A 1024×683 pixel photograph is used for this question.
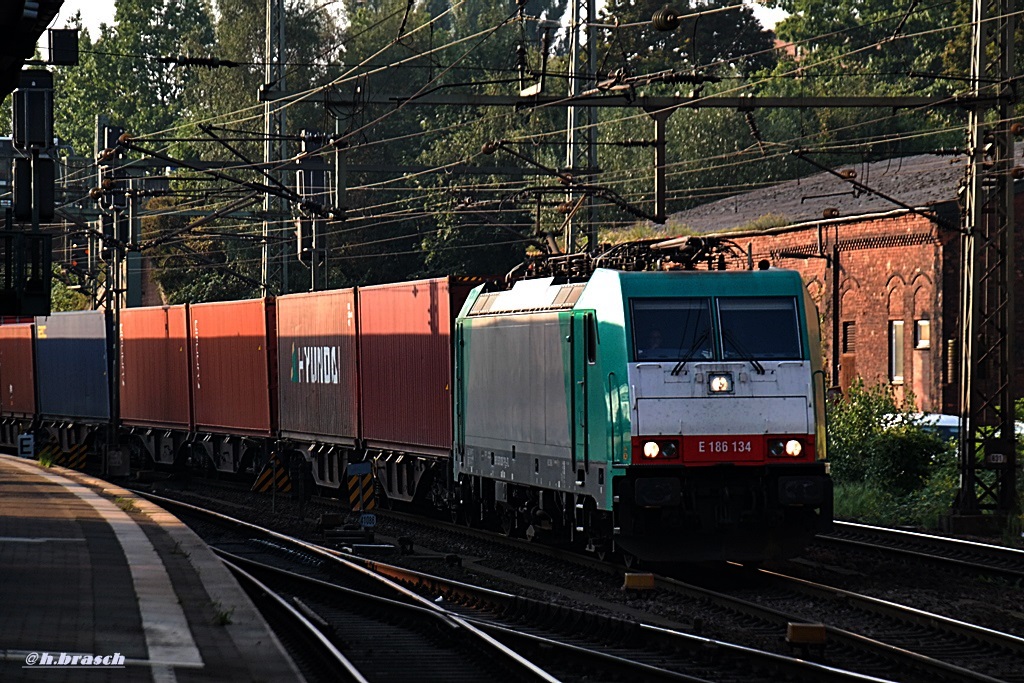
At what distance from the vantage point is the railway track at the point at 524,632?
11.9 meters

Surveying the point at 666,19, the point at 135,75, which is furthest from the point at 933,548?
the point at 135,75

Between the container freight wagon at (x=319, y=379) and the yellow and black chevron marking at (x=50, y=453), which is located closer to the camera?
the container freight wagon at (x=319, y=379)

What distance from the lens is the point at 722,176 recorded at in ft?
238

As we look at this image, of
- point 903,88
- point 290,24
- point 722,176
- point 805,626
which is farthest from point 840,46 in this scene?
point 805,626

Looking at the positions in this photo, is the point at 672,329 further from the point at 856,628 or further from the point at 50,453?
the point at 50,453

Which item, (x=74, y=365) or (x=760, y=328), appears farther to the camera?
(x=74, y=365)

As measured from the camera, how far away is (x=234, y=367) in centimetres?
3256

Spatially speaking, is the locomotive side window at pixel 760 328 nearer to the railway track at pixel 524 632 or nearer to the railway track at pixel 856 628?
the railway track at pixel 856 628

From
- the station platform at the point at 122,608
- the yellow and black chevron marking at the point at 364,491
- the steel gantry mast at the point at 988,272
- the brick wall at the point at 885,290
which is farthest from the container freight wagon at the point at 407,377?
the brick wall at the point at 885,290

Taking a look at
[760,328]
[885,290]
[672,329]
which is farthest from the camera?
[885,290]

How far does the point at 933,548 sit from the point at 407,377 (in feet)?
27.0

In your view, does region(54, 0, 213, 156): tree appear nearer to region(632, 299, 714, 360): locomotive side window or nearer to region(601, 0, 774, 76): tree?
region(601, 0, 774, 76): tree

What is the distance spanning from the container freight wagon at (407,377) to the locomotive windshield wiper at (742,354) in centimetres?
661

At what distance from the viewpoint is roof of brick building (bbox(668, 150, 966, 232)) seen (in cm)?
4075
